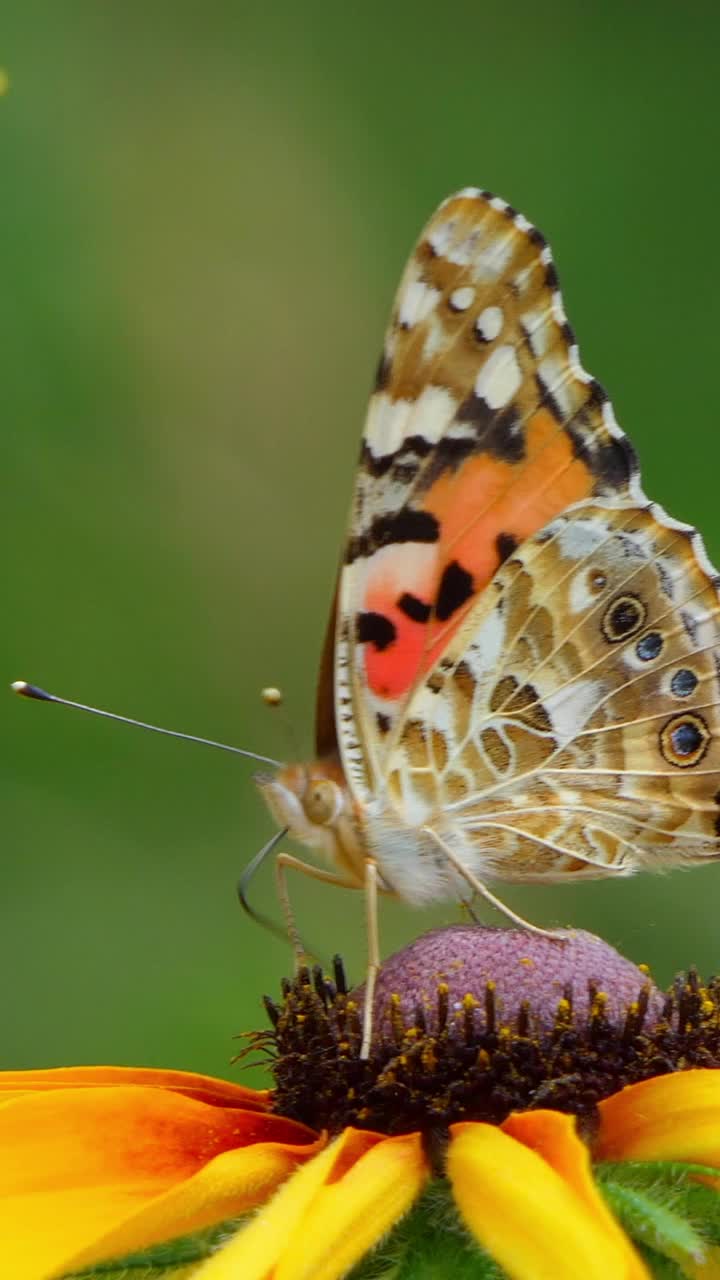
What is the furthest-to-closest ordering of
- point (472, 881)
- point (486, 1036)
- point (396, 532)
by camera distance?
point (396, 532) < point (472, 881) < point (486, 1036)

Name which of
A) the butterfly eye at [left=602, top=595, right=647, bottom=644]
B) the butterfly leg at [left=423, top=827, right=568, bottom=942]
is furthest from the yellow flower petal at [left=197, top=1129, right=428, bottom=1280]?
the butterfly eye at [left=602, top=595, right=647, bottom=644]

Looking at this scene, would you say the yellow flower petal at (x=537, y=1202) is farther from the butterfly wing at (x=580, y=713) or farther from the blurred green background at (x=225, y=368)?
the blurred green background at (x=225, y=368)

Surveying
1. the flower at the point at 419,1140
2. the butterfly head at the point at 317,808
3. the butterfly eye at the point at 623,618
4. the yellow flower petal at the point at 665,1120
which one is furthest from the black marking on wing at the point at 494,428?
the yellow flower petal at the point at 665,1120

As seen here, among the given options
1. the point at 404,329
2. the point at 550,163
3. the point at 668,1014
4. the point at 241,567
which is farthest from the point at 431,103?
the point at 668,1014

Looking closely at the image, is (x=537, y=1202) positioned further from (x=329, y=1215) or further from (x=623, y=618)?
(x=623, y=618)

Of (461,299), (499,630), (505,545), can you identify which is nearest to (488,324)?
(461,299)

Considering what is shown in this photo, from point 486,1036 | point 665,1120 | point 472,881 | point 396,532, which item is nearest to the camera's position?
point 665,1120
